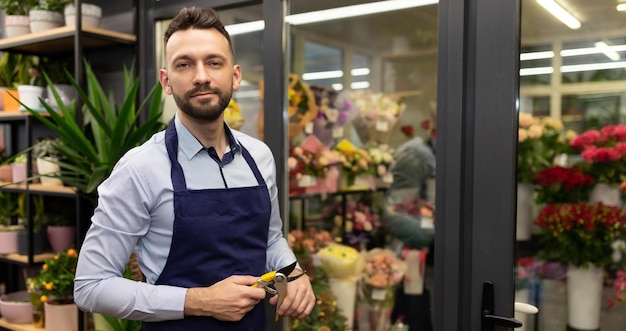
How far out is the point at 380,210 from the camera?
2566 mm

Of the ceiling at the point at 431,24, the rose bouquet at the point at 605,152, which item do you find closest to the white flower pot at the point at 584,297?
the rose bouquet at the point at 605,152

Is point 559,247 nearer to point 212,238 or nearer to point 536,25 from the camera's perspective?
point 536,25

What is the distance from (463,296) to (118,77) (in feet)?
7.35

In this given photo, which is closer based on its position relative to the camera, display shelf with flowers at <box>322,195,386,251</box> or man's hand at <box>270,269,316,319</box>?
man's hand at <box>270,269,316,319</box>

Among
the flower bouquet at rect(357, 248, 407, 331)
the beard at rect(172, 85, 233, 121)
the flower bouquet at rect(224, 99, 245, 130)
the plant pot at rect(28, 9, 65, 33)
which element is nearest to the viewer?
the beard at rect(172, 85, 233, 121)

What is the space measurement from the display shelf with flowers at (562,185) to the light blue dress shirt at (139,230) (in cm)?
102

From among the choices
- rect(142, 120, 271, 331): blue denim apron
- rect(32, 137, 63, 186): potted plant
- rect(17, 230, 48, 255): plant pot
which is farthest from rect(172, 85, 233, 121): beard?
rect(17, 230, 48, 255): plant pot

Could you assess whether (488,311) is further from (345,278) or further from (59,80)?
(59,80)

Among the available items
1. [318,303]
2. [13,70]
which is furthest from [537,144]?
[13,70]

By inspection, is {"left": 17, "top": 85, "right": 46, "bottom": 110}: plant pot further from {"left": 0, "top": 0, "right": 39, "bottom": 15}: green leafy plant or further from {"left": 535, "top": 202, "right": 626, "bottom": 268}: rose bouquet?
{"left": 535, "top": 202, "right": 626, "bottom": 268}: rose bouquet

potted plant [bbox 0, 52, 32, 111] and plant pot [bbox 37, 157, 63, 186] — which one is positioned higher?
potted plant [bbox 0, 52, 32, 111]

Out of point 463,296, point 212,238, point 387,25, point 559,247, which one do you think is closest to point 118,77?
point 387,25

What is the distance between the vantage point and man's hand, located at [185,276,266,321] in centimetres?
141

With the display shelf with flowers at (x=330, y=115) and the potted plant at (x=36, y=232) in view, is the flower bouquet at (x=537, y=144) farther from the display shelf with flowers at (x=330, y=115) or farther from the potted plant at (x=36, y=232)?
the potted plant at (x=36, y=232)
